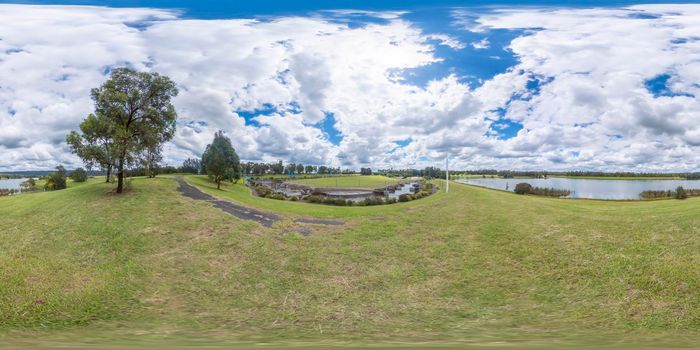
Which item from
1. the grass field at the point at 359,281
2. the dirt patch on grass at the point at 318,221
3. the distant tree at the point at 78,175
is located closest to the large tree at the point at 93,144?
the grass field at the point at 359,281

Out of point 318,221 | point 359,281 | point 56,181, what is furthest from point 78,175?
point 359,281

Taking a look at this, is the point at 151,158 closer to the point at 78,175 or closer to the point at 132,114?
the point at 132,114

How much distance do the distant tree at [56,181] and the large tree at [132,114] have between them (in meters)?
52.4

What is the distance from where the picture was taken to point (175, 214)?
54.4ft

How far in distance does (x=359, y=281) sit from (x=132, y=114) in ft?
64.6

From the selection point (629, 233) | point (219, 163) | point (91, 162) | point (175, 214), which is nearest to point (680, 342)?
point (629, 233)

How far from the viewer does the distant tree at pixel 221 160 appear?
139 feet

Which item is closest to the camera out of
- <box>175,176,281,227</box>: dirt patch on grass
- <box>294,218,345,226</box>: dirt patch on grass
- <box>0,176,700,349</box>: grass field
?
<box>0,176,700,349</box>: grass field

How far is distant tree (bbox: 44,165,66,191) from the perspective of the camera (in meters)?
59.9

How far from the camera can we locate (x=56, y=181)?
6062 cm

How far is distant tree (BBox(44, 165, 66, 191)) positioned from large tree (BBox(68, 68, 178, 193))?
5243cm

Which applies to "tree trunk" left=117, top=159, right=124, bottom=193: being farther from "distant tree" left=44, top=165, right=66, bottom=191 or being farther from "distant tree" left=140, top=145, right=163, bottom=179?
"distant tree" left=44, top=165, right=66, bottom=191

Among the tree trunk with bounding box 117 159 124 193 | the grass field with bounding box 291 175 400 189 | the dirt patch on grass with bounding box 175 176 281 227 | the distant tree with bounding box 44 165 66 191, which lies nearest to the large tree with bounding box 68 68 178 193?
the tree trunk with bounding box 117 159 124 193

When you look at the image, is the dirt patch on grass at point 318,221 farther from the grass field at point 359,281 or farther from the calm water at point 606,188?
the calm water at point 606,188
